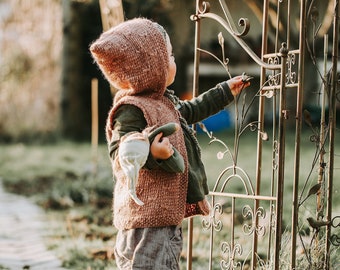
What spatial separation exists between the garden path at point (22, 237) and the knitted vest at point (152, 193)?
186cm

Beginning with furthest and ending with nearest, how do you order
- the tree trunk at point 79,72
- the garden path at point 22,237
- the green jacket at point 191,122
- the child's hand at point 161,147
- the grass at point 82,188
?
the tree trunk at point 79,72 → the grass at point 82,188 → the garden path at point 22,237 → the green jacket at point 191,122 → the child's hand at point 161,147

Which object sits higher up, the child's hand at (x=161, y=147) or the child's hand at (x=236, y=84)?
the child's hand at (x=236, y=84)

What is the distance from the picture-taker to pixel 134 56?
9.93ft

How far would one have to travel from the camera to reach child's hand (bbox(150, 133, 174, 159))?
283 centimetres

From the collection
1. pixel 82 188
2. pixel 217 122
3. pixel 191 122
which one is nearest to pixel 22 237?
pixel 82 188

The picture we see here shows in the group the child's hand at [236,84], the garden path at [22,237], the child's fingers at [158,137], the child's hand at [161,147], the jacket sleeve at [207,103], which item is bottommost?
the garden path at [22,237]

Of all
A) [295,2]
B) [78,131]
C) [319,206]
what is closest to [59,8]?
[78,131]

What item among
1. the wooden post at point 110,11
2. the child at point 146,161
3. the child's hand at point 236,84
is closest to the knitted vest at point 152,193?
the child at point 146,161

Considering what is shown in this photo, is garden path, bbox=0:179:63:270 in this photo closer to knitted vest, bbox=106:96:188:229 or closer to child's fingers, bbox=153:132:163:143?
knitted vest, bbox=106:96:188:229

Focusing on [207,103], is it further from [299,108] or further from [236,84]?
[299,108]

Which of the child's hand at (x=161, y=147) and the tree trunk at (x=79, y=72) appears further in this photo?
the tree trunk at (x=79, y=72)

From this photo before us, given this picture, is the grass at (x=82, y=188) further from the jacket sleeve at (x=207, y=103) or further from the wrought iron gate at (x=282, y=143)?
the jacket sleeve at (x=207, y=103)

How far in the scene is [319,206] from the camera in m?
3.61

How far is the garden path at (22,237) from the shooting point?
4.91m
